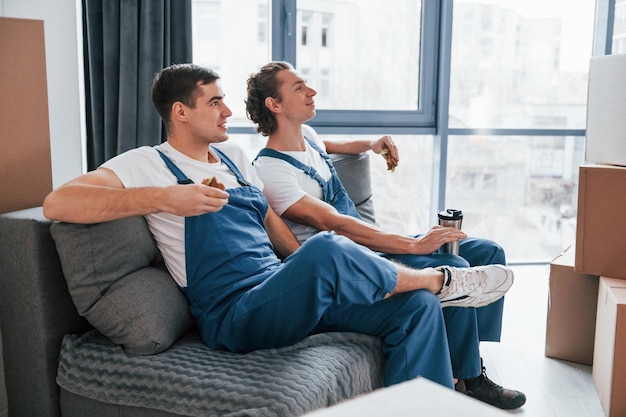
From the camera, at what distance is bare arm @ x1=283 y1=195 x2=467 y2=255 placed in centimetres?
237

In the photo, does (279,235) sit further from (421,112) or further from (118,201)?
(421,112)

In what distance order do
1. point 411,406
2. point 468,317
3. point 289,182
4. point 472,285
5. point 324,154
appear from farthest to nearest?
point 324,154 → point 289,182 → point 468,317 → point 472,285 → point 411,406

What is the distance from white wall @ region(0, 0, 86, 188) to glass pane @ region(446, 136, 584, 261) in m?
2.23

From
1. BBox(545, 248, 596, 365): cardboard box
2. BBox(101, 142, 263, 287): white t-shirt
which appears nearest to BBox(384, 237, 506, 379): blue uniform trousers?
BBox(545, 248, 596, 365): cardboard box

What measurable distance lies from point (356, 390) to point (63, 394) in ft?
2.61

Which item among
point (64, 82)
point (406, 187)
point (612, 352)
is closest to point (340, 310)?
point (612, 352)

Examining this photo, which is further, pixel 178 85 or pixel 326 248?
pixel 178 85

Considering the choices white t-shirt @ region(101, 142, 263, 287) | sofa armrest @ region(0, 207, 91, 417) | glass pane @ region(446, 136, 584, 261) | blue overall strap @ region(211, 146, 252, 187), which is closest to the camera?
sofa armrest @ region(0, 207, 91, 417)

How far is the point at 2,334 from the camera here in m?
1.90

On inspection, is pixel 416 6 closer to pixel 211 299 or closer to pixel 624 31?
pixel 624 31

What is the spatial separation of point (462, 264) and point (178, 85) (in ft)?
3.68

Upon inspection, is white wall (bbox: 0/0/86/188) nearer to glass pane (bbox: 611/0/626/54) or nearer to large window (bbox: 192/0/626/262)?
large window (bbox: 192/0/626/262)

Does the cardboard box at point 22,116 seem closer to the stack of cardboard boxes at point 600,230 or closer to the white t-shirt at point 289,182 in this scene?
the white t-shirt at point 289,182

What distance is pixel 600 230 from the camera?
2.51m
